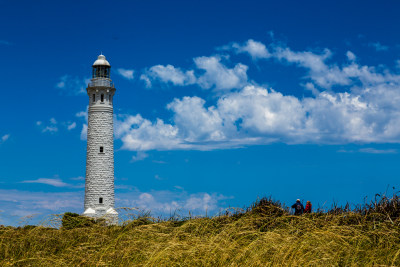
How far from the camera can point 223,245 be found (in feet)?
34.5

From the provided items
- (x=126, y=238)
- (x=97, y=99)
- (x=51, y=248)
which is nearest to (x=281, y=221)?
(x=126, y=238)

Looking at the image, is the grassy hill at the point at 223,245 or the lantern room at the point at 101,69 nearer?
the grassy hill at the point at 223,245

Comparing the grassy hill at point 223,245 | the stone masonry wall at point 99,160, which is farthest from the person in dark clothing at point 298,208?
the stone masonry wall at point 99,160

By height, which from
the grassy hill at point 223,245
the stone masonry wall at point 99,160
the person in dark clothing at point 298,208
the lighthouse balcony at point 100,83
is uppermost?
the lighthouse balcony at point 100,83

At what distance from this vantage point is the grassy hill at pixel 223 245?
929cm

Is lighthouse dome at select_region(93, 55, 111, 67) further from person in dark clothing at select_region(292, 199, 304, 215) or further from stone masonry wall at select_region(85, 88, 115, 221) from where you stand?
person in dark clothing at select_region(292, 199, 304, 215)

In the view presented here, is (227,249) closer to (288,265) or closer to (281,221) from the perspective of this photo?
(288,265)

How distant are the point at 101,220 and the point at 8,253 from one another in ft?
12.9

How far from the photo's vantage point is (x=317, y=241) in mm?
10273

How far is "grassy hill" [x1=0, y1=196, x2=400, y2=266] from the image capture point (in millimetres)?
9289

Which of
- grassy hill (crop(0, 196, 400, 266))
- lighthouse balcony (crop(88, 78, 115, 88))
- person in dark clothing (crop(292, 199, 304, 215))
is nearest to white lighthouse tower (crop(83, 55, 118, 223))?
lighthouse balcony (crop(88, 78, 115, 88))

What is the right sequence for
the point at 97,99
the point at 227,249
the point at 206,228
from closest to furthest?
the point at 227,249 < the point at 206,228 < the point at 97,99

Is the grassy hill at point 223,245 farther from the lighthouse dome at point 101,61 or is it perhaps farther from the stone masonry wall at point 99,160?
the lighthouse dome at point 101,61

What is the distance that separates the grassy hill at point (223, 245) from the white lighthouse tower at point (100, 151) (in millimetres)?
24375
